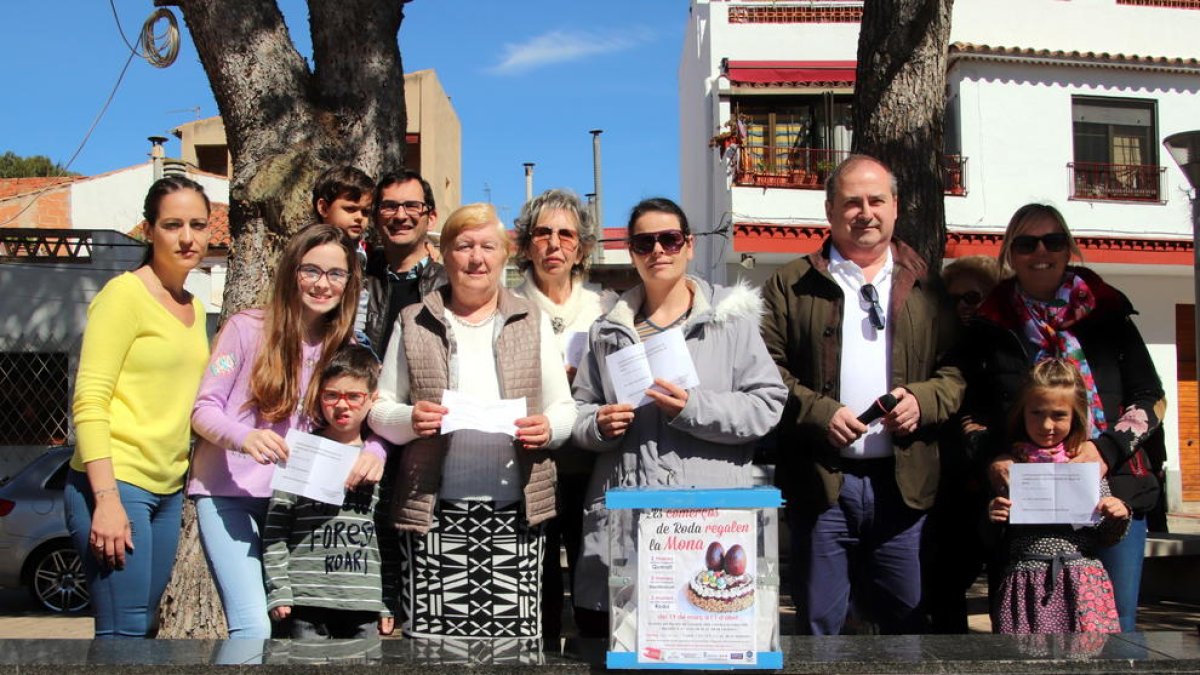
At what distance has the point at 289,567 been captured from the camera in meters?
3.69

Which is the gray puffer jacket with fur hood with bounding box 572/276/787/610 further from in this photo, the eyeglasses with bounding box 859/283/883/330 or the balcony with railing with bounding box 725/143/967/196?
the balcony with railing with bounding box 725/143/967/196

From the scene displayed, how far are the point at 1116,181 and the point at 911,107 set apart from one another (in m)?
15.4

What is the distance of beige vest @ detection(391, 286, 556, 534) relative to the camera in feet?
12.1

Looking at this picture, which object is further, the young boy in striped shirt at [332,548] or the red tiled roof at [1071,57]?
the red tiled roof at [1071,57]

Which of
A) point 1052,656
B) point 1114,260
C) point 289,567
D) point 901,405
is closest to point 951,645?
point 1052,656

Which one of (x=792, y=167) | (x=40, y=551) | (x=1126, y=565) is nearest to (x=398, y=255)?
(x=1126, y=565)

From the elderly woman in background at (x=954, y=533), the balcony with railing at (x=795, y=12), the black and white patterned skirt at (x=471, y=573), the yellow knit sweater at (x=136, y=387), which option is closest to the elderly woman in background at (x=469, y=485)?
the black and white patterned skirt at (x=471, y=573)

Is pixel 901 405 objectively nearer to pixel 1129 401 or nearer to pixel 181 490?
pixel 1129 401

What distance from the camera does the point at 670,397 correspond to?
3.60m

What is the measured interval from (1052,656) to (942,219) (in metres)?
Answer: 3.65

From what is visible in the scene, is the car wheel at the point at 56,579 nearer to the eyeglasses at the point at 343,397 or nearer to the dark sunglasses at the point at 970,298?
the eyeglasses at the point at 343,397

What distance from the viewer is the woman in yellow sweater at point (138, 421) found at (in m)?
3.60

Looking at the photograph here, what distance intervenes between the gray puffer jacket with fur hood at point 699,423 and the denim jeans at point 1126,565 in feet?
4.62

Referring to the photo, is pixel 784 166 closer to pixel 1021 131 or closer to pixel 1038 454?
pixel 1021 131
